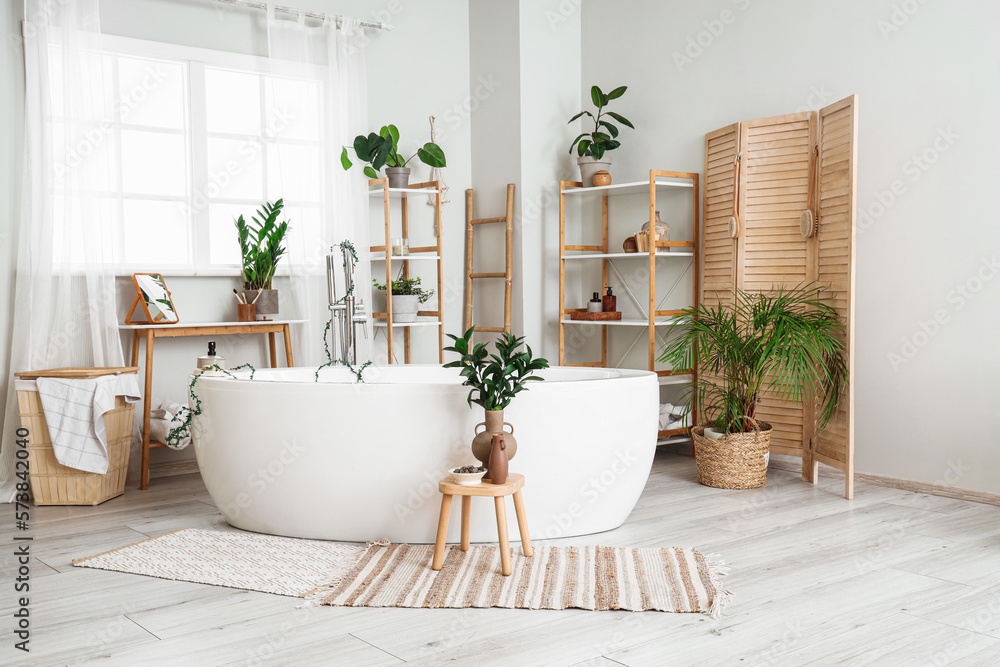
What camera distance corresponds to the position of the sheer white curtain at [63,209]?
383 cm

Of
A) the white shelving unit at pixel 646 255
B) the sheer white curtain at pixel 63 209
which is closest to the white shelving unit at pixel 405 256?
the white shelving unit at pixel 646 255

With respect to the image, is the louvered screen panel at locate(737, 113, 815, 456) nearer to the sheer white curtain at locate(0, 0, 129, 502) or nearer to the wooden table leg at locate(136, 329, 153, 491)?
the wooden table leg at locate(136, 329, 153, 491)

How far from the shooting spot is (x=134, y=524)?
3.34m

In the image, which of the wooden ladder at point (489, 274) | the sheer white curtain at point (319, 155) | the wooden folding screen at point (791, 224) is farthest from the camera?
the wooden ladder at point (489, 274)

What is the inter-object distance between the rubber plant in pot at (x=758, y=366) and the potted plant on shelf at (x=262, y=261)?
80.3 inches

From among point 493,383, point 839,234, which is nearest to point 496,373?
point 493,383

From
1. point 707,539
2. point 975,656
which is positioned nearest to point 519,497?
point 707,539

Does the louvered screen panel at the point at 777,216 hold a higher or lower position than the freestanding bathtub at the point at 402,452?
higher

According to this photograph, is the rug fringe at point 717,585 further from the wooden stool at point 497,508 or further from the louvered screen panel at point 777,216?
the louvered screen panel at point 777,216

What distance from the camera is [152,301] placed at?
404 cm

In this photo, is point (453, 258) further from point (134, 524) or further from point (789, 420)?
point (134, 524)

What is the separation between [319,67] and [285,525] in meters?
2.68

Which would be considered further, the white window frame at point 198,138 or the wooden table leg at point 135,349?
the white window frame at point 198,138

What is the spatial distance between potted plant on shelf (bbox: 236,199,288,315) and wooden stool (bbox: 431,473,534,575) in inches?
77.7
